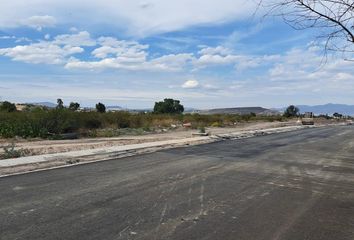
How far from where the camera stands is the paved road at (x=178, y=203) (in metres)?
7.00

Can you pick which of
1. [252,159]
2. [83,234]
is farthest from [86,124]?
[83,234]

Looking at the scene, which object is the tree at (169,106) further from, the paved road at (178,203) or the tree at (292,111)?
the paved road at (178,203)

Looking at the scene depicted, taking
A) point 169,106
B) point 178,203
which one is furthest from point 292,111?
point 178,203

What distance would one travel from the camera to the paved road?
7000 mm

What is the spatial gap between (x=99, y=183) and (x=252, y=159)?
7.73 meters

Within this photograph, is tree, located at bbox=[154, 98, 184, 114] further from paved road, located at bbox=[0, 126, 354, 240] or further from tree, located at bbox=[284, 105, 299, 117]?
paved road, located at bbox=[0, 126, 354, 240]

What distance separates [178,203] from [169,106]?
9464cm

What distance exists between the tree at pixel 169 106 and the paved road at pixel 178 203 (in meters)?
86.6

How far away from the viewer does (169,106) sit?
103m

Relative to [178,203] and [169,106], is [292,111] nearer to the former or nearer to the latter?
[169,106]

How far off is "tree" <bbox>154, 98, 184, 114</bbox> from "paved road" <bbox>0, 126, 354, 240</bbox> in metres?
86.6

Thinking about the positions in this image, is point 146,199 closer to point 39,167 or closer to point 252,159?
point 39,167

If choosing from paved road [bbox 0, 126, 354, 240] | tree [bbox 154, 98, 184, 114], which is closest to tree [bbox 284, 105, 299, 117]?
tree [bbox 154, 98, 184, 114]

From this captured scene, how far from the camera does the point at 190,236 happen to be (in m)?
6.75
